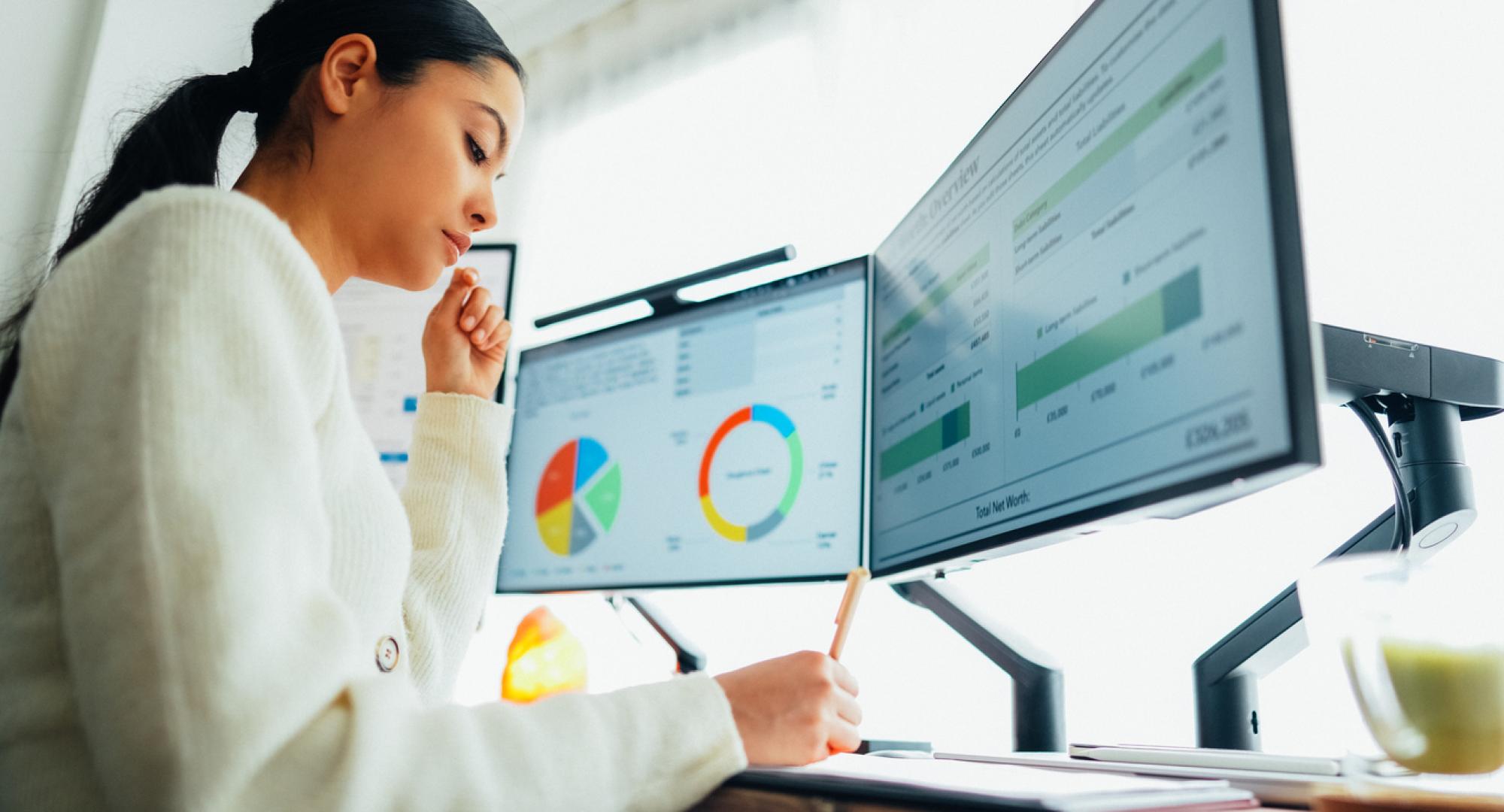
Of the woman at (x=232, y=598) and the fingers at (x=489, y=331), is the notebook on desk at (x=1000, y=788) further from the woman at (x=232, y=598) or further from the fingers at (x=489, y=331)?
the fingers at (x=489, y=331)

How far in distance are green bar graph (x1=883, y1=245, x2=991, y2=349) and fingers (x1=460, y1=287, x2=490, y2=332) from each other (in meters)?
0.49

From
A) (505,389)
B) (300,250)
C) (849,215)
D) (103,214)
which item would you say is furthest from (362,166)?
(505,389)

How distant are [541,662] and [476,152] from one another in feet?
2.38

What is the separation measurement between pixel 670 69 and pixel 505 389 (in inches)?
30.5

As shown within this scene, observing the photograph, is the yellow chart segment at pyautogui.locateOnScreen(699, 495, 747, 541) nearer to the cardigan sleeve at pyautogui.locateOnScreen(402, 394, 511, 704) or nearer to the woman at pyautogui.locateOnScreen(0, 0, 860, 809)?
the cardigan sleeve at pyautogui.locateOnScreen(402, 394, 511, 704)

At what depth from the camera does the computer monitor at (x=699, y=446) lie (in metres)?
1.21

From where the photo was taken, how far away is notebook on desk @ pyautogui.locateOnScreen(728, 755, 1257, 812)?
0.41 metres

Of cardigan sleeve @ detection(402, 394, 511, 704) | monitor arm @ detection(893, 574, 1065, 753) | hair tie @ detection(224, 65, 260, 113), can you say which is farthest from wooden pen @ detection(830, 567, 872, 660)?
hair tie @ detection(224, 65, 260, 113)

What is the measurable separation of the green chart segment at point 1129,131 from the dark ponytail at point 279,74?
0.55 meters

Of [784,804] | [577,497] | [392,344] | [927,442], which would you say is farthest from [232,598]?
[392,344]

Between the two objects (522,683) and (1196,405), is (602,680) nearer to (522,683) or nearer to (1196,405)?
(522,683)

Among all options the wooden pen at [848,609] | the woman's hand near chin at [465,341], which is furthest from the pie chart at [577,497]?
the wooden pen at [848,609]

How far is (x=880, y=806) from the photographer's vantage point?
46 cm

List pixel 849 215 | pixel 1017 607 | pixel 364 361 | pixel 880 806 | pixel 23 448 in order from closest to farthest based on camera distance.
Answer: pixel 880 806 → pixel 23 448 → pixel 1017 607 → pixel 849 215 → pixel 364 361
